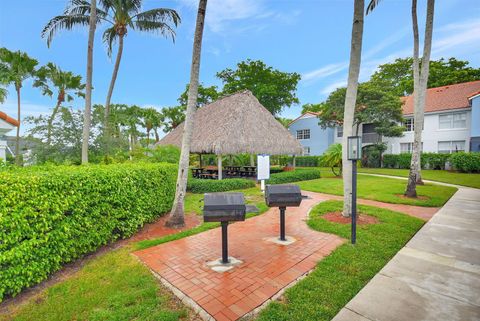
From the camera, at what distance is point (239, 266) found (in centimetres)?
403

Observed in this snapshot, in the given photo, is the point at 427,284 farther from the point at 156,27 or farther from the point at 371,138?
the point at 371,138

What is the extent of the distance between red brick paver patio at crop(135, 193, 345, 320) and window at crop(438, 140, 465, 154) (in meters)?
25.1

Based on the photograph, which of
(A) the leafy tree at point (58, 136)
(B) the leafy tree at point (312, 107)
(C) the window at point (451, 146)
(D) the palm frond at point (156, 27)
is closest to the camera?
(A) the leafy tree at point (58, 136)

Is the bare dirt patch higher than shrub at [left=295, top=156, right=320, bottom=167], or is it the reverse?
shrub at [left=295, top=156, right=320, bottom=167]

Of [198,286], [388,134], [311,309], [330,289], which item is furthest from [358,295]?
[388,134]

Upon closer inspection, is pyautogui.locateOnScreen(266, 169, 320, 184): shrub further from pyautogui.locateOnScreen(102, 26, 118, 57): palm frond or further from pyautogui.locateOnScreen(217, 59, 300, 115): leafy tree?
pyautogui.locateOnScreen(217, 59, 300, 115): leafy tree

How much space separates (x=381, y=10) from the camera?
984 cm

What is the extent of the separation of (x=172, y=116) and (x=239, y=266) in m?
36.8

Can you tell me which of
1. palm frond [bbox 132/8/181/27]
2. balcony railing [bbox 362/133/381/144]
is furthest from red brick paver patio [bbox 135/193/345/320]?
balcony railing [bbox 362/133/381/144]

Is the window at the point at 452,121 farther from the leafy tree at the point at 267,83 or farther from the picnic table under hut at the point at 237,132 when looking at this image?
the picnic table under hut at the point at 237,132

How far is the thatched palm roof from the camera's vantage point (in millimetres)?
14023

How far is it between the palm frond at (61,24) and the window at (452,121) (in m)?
30.6

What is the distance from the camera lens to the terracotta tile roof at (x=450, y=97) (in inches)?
879

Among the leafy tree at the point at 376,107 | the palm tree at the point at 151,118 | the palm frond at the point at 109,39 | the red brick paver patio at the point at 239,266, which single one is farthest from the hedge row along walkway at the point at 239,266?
the palm tree at the point at 151,118
